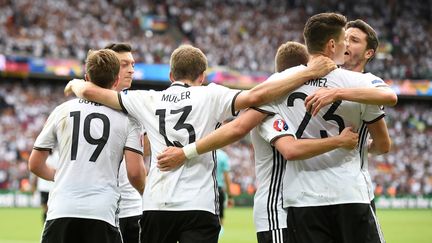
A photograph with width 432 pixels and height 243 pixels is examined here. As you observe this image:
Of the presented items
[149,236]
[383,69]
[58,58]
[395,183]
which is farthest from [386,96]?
[383,69]

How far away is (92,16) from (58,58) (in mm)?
4722

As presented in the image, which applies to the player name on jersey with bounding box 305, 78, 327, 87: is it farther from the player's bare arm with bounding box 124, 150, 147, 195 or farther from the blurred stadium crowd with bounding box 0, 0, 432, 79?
the blurred stadium crowd with bounding box 0, 0, 432, 79

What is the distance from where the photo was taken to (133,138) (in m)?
5.83

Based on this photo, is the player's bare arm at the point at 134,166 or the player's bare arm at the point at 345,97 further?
the player's bare arm at the point at 134,166

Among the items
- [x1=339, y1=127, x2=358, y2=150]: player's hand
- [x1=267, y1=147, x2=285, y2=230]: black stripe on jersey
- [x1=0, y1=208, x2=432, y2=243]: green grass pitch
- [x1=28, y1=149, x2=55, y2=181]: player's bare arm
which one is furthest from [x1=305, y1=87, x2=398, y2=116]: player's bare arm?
[x1=0, y1=208, x2=432, y2=243]: green grass pitch

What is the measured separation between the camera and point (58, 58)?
3262 cm

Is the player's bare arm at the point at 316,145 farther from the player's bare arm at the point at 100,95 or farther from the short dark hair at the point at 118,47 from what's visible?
the short dark hair at the point at 118,47

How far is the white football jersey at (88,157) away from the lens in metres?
5.62

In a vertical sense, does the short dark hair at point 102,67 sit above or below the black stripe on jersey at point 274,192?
above

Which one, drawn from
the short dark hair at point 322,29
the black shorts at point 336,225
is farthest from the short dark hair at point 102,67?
the black shorts at point 336,225

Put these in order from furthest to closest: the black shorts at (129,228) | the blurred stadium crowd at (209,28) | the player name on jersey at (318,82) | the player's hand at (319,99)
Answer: the blurred stadium crowd at (209,28) < the black shorts at (129,228) < the player name on jersey at (318,82) < the player's hand at (319,99)

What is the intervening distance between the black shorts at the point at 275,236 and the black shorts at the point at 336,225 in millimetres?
195

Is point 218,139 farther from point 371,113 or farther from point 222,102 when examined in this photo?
point 371,113

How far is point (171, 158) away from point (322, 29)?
141 centimetres
